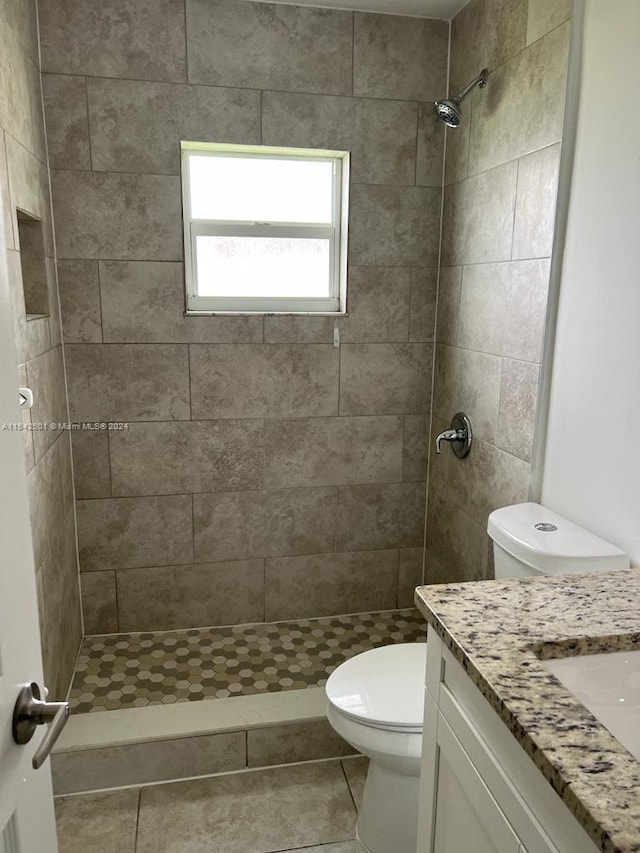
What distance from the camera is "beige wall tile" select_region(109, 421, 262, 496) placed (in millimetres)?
2658

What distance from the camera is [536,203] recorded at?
198cm

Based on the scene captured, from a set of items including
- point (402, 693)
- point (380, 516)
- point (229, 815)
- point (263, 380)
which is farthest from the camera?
point (380, 516)

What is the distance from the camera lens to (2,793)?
77 centimetres

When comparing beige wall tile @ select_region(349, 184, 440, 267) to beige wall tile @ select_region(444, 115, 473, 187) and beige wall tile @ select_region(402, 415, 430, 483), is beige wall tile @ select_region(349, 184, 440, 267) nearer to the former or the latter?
beige wall tile @ select_region(444, 115, 473, 187)

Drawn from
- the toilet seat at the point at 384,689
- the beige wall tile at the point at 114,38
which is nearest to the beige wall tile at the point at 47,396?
the beige wall tile at the point at 114,38

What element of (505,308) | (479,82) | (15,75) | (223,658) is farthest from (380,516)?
(15,75)

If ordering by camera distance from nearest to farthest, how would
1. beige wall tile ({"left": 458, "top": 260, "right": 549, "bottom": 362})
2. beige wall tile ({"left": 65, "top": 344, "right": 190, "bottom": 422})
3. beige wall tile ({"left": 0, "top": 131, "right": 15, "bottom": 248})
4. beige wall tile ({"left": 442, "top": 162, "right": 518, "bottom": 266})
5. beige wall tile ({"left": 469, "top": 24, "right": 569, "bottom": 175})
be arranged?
beige wall tile ({"left": 0, "top": 131, "right": 15, "bottom": 248}) < beige wall tile ({"left": 469, "top": 24, "right": 569, "bottom": 175}) < beige wall tile ({"left": 458, "top": 260, "right": 549, "bottom": 362}) < beige wall tile ({"left": 442, "top": 162, "right": 518, "bottom": 266}) < beige wall tile ({"left": 65, "top": 344, "right": 190, "bottom": 422})

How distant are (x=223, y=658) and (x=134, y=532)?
655mm

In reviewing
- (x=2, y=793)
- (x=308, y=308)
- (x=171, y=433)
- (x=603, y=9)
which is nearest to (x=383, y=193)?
(x=308, y=308)

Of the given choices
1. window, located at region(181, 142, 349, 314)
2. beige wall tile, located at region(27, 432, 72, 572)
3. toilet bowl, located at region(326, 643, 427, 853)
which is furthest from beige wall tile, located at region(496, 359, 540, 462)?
beige wall tile, located at region(27, 432, 72, 572)

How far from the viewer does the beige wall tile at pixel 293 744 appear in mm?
2193

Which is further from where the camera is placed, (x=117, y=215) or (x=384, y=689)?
(x=117, y=215)

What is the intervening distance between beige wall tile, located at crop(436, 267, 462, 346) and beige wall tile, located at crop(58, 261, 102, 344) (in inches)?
56.4

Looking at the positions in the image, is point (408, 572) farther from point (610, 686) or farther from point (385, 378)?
point (610, 686)
